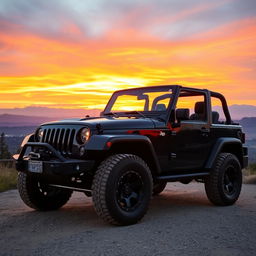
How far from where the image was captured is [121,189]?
5.66 m

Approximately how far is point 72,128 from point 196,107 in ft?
8.05

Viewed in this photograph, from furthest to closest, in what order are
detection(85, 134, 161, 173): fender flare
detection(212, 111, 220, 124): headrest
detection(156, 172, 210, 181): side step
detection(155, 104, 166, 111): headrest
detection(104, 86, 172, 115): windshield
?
1. detection(212, 111, 220, 124): headrest
2. detection(104, 86, 172, 115): windshield
3. detection(155, 104, 166, 111): headrest
4. detection(156, 172, 210, 181): side step
5. detection(85, 134, 161, 173): fender flare

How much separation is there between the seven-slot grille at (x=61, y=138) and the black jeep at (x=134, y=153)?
0.01 m

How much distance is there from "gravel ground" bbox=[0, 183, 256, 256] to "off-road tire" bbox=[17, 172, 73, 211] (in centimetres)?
16

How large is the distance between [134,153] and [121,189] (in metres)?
0.68

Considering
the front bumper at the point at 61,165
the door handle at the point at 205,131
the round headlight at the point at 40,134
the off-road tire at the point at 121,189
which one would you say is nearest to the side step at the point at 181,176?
the off-road tire at the point at 121,189

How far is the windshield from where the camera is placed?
678 cm

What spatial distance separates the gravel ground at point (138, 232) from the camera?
4.45 meters

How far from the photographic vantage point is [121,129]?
5793mm

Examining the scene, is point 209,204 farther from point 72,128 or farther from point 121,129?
point 72,128

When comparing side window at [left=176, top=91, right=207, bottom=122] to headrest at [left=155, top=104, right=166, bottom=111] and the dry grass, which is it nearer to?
headrest at [left=155, top=104, right=166, bottom=111]

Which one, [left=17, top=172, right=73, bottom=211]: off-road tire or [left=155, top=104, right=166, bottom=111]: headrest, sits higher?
[left=155, top=104, right=166, bottom=111]: headrest

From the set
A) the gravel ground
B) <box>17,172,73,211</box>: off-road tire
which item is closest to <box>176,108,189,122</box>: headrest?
the gravel ground

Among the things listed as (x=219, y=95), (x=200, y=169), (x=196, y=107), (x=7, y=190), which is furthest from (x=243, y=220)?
(x=7, y=190)
